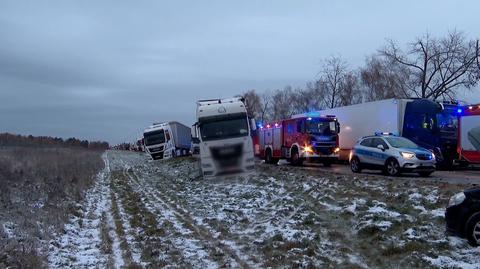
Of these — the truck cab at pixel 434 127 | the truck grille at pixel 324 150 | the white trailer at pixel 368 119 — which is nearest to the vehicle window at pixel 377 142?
the truck cab at pixel 434 127

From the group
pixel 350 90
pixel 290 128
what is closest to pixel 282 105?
pixel 350 90

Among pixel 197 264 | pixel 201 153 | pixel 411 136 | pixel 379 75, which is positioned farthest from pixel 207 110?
pixel 379 75

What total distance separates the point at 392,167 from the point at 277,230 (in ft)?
38.3

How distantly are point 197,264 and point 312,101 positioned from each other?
71709 millimetres

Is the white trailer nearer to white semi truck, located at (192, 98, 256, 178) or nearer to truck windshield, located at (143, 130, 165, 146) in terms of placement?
white semi truck, located at (192, 98, 256, 178)

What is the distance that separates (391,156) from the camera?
21.7 m

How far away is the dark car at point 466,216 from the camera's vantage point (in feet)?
28.5

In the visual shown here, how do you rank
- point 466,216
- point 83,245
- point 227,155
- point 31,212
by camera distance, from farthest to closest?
point 227,155 → point 31,212 → point 83,245 → point 466,216

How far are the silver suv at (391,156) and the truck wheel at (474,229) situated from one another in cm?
1262

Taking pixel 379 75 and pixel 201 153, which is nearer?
pixel 201 153

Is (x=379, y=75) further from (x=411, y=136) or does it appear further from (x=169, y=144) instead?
(x=411, y=136)

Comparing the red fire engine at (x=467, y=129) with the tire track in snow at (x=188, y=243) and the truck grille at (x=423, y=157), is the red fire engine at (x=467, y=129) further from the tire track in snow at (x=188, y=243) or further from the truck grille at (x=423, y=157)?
the tire track in snow at (x=188, y=243)

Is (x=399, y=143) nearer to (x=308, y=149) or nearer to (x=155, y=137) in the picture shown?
A: (x=308, y=149)

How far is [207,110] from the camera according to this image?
79.0ft
